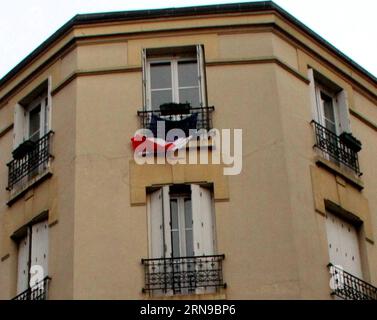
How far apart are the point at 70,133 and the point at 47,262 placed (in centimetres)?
237

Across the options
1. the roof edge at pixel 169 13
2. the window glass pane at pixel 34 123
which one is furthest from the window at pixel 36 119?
the roof edge at pixel 169 13

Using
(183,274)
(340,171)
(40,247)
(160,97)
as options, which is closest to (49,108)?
(160,97)

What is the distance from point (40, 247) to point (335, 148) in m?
5.63

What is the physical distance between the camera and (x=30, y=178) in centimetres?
2380

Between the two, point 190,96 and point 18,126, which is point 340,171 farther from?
point 18,126

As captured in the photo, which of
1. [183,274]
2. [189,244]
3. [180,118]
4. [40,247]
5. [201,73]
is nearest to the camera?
[183,274]

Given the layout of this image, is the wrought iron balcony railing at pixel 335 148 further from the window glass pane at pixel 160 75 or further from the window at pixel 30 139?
the window at pixel 30 139

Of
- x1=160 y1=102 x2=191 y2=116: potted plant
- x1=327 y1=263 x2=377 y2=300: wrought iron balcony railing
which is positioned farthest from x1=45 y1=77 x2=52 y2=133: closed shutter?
x1=327 y1=263 x2=377 y2=300: wrought iron balcony railing

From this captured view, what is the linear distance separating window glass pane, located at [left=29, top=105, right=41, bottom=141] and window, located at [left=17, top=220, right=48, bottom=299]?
204cm

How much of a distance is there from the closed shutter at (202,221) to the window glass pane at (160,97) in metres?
1.93

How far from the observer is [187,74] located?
24.0 m

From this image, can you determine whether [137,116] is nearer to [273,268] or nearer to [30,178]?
[30,178]

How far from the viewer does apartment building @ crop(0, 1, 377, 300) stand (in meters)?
21.7

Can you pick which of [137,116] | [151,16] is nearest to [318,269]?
[137,116]
